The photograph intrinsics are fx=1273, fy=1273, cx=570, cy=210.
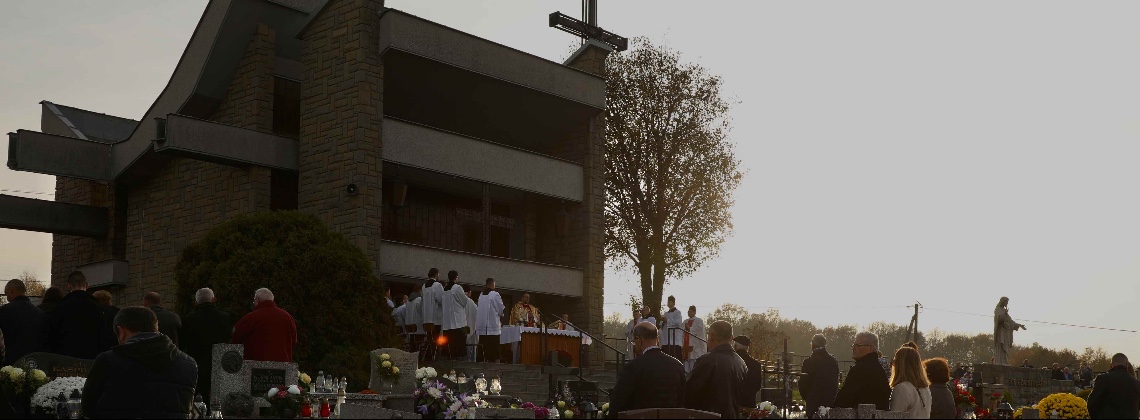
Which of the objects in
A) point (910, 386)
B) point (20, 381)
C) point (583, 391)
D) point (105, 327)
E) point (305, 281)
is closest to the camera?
point (910, 386)

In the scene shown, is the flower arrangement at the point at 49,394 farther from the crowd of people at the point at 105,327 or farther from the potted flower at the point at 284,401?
the potted flower at the point at 284,401

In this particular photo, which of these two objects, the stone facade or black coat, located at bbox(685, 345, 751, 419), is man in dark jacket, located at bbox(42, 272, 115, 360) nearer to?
black coat, located at bbox(685, 345, 751, 419)

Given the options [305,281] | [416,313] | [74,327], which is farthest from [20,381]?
[416,313]

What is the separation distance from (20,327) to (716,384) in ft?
25.1

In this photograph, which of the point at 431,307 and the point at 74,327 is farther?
the point at 431,307

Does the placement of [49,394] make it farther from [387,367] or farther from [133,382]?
[387,367]

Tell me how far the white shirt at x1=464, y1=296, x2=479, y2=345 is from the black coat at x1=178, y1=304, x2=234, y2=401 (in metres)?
10.3

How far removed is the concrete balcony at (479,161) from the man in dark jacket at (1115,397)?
16.0m

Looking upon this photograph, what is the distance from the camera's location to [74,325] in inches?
544

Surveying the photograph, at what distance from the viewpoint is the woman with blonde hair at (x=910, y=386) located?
409 inches

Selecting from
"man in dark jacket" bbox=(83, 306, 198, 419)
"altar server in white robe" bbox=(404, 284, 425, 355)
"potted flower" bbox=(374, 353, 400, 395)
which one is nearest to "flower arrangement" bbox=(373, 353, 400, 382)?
"potted flower" bbox=(374, 353, 400, 395)

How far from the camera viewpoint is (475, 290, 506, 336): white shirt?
25.0 meters

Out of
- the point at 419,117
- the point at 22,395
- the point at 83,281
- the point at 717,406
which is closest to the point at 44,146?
the point at 419,117

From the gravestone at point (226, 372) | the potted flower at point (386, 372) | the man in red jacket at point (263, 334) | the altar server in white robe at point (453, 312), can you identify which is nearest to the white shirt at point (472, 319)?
the altar server in white robe at point (453, 312)
